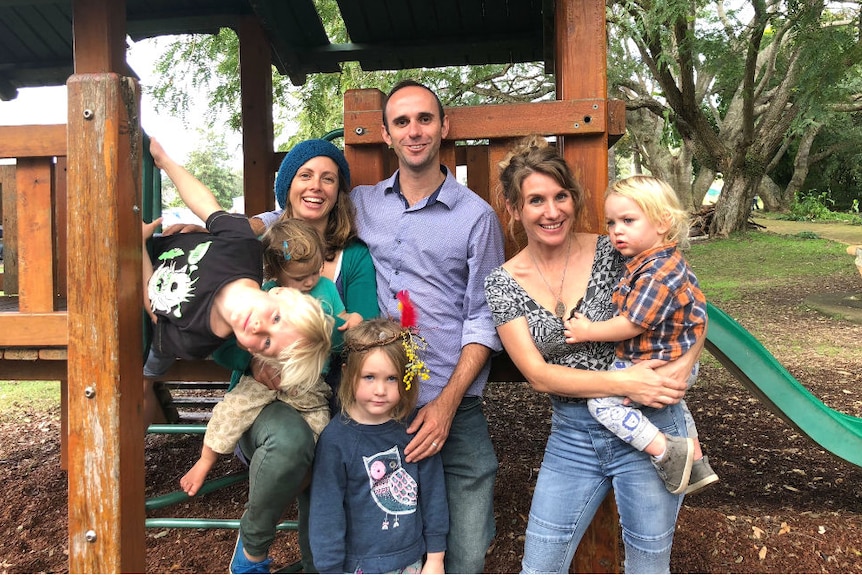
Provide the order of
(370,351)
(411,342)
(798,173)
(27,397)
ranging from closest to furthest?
(370,351) → (411,342) → (27,397) → (798,173)

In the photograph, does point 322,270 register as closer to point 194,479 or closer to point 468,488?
point 194,479

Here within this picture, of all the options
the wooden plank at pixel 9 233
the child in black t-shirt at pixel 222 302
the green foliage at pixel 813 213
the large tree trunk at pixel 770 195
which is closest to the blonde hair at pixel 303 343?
the child in black t-shirt at pixel 222 302

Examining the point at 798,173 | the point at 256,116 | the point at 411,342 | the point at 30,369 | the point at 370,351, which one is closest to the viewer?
the point at 370,351

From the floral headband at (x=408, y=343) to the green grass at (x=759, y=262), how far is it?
335 inches

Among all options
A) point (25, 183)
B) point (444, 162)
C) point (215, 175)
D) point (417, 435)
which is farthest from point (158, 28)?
point (215, 175)

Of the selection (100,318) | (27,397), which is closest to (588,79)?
(100,318)

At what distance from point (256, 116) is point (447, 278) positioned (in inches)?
115

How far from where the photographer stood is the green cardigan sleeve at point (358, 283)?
2.50m

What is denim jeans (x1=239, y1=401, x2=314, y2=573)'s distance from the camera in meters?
2.13

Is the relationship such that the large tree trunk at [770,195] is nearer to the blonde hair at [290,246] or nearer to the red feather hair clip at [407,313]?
the red feather hair clip at [407,313]

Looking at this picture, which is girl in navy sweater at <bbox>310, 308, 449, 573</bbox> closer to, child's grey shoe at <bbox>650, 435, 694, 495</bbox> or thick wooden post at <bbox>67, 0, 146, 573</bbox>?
thick wooden post at <bbox>67, 0, 146, 573</bbox>

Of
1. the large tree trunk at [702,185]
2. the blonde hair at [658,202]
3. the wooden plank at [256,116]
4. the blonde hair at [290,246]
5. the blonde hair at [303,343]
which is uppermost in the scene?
the large tree trunk at [702,185]

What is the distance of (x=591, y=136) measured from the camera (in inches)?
101

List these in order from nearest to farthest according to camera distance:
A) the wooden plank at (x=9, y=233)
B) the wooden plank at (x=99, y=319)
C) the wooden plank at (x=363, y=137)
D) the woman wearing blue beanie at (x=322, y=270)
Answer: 1. the wooden plank at (x=99, y=319)
2. the woman wearing blue beanie at (x=322, y=270)
3. the wooden plank at (x=363, y=137)
4. the wooden plank at (x=9, y=233)
